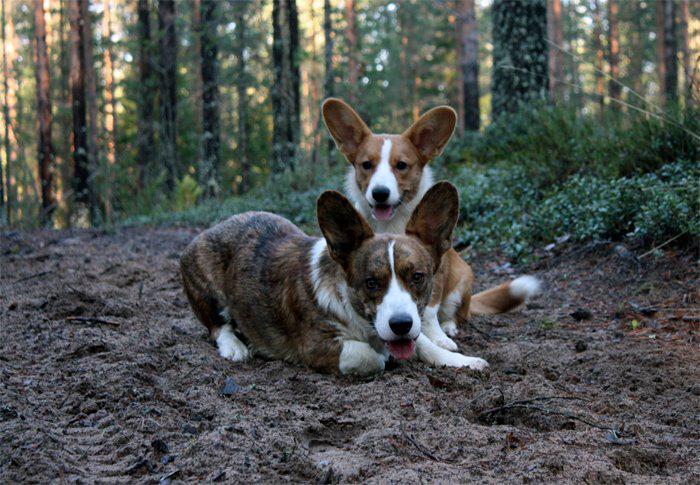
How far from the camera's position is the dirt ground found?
2713mm

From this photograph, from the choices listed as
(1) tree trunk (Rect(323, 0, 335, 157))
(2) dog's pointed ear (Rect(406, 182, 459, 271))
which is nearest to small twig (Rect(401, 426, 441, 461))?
(2) dog's pointed ear (Rect(406, 182, 459, 271))

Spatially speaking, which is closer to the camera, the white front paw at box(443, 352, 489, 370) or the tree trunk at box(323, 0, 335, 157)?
the white front paw at box(443, 352, 489, 370)

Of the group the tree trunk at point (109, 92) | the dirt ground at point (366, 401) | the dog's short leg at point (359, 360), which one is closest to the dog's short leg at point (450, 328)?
the dirt ground at point (366, 401)

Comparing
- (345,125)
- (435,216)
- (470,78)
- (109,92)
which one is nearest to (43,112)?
(470,78)

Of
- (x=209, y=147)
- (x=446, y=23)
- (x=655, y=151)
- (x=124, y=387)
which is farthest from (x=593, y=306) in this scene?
(x=446, y=23)

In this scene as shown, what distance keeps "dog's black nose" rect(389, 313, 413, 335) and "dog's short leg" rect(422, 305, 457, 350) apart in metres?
1.10

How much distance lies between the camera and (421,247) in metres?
4.06

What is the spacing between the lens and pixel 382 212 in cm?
546

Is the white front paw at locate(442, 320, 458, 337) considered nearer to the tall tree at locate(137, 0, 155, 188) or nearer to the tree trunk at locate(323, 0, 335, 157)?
the tree trunk at locate(323, 0, 335, 157)

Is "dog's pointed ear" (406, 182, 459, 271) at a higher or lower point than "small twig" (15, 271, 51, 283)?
higher

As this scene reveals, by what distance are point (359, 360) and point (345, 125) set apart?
270 cm

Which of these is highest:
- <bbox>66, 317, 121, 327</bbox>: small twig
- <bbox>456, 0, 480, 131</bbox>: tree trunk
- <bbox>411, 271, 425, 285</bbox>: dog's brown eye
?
<bbox>456, 0, 480, 131</bbox>: tree trunk

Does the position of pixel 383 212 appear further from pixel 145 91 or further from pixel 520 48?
pixel 145 91

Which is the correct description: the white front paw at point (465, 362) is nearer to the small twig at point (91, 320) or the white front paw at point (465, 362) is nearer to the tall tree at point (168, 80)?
the small twig at point (91, 320)
